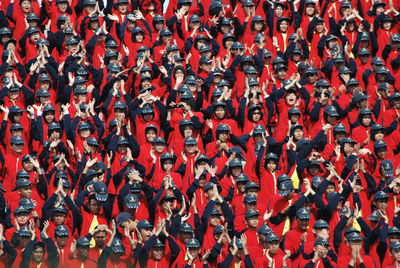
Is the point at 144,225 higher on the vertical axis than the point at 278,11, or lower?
lower

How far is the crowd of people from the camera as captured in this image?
24.2 metres

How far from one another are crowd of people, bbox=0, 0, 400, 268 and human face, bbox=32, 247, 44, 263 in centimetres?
5

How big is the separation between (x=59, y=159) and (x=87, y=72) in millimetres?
3314

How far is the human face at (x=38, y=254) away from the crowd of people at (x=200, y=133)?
5 centimetres

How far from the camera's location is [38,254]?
76.4 feet

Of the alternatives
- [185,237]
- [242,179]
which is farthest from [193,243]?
[242,179]

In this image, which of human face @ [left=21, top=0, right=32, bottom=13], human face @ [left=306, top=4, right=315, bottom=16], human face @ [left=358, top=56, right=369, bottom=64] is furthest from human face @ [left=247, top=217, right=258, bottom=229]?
human face @ [left=21, top=0, right=32, bottom=13]

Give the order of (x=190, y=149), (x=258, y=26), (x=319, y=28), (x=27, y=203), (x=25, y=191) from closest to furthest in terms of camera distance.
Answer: (x=27, y=203) < (x=25, y=191) < (x=190, y=149) < (x=258, y=26) < (x=319, y=28)

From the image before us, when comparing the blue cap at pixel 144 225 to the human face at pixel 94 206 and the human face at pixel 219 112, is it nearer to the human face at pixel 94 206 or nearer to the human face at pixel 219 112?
the human face at pixel 94 206

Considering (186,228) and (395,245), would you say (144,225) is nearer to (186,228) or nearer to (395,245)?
(186,228)

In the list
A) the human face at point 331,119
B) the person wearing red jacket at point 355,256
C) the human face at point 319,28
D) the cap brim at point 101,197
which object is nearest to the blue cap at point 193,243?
the cap brim at point 101,197

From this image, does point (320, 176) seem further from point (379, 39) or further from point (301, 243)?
point (379, 39)

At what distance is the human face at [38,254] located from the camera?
23.3 metres

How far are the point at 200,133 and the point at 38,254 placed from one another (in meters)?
5.44
